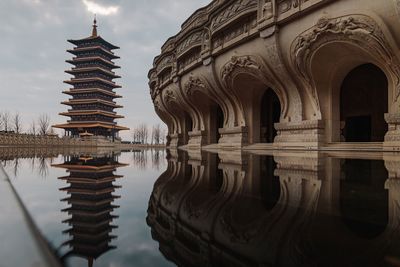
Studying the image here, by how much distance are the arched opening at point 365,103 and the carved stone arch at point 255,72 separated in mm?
3237

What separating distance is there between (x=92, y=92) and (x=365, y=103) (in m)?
42.1

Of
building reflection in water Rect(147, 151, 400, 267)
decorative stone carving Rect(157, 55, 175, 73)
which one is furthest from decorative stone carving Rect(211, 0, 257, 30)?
building reflection in water Rect(147, 151, 400, 267)

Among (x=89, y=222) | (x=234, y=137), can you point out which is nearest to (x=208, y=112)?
(x=234, y=137)

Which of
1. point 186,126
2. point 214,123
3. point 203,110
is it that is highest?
point 203,110

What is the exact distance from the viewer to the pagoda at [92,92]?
43.8 m

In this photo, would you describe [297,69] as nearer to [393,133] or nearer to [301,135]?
[301,135]

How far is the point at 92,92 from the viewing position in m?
45.0

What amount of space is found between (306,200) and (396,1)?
758 centimetres

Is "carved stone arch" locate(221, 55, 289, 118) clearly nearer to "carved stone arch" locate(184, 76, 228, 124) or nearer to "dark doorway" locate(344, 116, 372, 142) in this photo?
"carved stone arch" locate(184, 76, 228, 124)

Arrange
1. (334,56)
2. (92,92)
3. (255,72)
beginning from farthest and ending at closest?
(92,92), (255,72), (334,56)

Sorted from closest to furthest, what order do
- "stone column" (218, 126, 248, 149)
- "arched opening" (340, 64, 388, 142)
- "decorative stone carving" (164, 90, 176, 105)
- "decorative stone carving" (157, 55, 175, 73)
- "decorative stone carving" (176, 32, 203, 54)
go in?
"arched opening" (340, 64, 388, 142) < "stone column" (218, 126, 248, 149) < "decorative stone carving" (176, 32, 203, 54) < "decorative stone carving" (157, 55, 175, 73) < "decorative stone carving" (164, 90, 176, 105)

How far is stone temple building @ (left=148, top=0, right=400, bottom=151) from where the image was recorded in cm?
780

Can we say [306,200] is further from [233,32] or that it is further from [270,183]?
[233,32]

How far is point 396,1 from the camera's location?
22.7 feet
